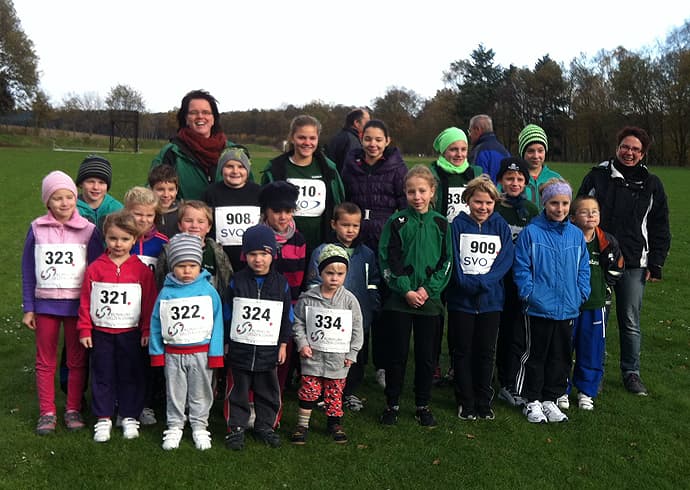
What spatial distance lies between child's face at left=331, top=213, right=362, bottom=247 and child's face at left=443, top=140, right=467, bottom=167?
1.20 m

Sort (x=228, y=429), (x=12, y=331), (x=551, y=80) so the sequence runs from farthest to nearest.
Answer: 1. (x=551, y=80)
2. (x=12, y=331)
3. (x=228, y=429)

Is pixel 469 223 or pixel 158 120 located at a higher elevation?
pixel 158 120

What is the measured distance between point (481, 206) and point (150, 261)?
8.44 ft

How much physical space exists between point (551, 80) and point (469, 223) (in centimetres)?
6782

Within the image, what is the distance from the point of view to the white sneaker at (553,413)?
16.3 feet

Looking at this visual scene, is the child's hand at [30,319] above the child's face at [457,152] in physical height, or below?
below

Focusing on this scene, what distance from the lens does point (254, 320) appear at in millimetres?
4328

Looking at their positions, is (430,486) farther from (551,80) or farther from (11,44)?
(551,80)

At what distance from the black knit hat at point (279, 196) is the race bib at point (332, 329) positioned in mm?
838

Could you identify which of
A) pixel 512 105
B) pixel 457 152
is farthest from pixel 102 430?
pixel 512 105

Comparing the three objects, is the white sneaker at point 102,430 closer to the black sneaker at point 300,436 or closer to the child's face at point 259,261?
the black sneaker at point 300,436

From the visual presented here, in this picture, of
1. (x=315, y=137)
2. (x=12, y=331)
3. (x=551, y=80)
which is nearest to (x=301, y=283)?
Answer: (x=315, y=137)

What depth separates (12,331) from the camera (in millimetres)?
7141

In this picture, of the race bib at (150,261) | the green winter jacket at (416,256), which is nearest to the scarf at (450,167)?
the green winter jacket at (416,256)
